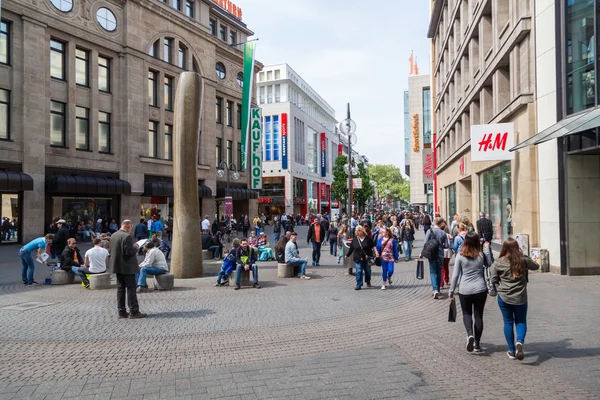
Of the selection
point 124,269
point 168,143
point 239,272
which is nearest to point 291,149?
point 168,143

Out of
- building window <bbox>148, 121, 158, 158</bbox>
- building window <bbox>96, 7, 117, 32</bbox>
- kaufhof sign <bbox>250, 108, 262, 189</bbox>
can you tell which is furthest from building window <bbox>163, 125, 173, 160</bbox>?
kaufhof sign <bbox>250, 108, 262, 189</bbox>

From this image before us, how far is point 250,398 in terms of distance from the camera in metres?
4.73

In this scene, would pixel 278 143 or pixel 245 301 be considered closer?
pixel 245 301

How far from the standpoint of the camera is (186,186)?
13.8 meters

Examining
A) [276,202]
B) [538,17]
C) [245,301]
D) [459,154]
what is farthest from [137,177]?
[276,202]

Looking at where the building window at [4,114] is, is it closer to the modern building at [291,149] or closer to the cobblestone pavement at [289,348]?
the cobblestone pavement at [289,348]

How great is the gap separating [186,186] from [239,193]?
29576 mm

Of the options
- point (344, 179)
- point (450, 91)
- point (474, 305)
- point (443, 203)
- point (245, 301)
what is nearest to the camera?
point (474, 305)

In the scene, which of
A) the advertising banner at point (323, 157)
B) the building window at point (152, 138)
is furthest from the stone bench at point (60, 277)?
the advertising banner at point (323, 157)

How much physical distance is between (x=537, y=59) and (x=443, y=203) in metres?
28.1

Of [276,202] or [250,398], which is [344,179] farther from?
[250,398]

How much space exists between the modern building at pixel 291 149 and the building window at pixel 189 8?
28.3 m

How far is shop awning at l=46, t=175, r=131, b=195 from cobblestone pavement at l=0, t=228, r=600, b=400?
1623 centimetres

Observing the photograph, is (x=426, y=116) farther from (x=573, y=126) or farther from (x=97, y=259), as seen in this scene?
(x=97, y=259)
